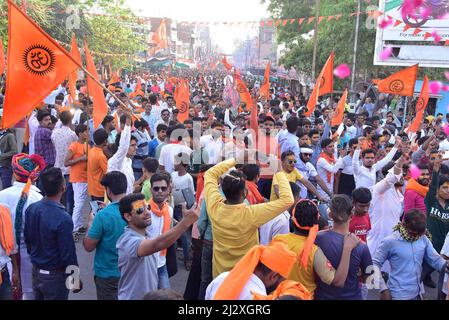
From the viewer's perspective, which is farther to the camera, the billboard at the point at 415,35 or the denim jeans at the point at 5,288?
the billboard at the point at 415,35

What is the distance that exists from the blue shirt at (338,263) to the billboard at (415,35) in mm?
14074

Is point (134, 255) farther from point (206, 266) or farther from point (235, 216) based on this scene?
point (206, 266)

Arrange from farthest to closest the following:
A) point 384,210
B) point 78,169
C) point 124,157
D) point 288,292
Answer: point 78,169, point 124,157, point 384,210, point 288,292

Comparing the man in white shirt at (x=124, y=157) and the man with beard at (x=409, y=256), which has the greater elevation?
the man in white shirt at (x=124, y=157)

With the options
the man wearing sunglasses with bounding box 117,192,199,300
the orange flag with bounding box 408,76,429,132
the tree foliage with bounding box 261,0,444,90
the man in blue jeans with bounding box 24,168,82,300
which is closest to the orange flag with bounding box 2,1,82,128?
the man in blue jeans with bounding box 24,168,82,300

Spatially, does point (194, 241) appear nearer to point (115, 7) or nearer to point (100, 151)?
point (100, 151)

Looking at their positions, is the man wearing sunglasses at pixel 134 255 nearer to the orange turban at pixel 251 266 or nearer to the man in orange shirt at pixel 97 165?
the orange turban at pixel 251 266

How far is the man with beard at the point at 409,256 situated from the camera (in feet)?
12.6

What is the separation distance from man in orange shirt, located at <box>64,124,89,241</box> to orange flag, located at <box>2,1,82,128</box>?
181 centimetres

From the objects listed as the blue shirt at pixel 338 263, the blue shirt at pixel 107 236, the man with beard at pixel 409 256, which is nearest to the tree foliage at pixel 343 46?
the man with beard at pixel 409 256

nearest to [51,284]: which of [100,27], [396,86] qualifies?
[396,86]

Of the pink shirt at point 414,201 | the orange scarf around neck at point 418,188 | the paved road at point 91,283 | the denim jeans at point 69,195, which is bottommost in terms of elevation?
the paved road at point 91,283

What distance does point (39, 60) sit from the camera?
15.7ft

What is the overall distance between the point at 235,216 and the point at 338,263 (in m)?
0.79
